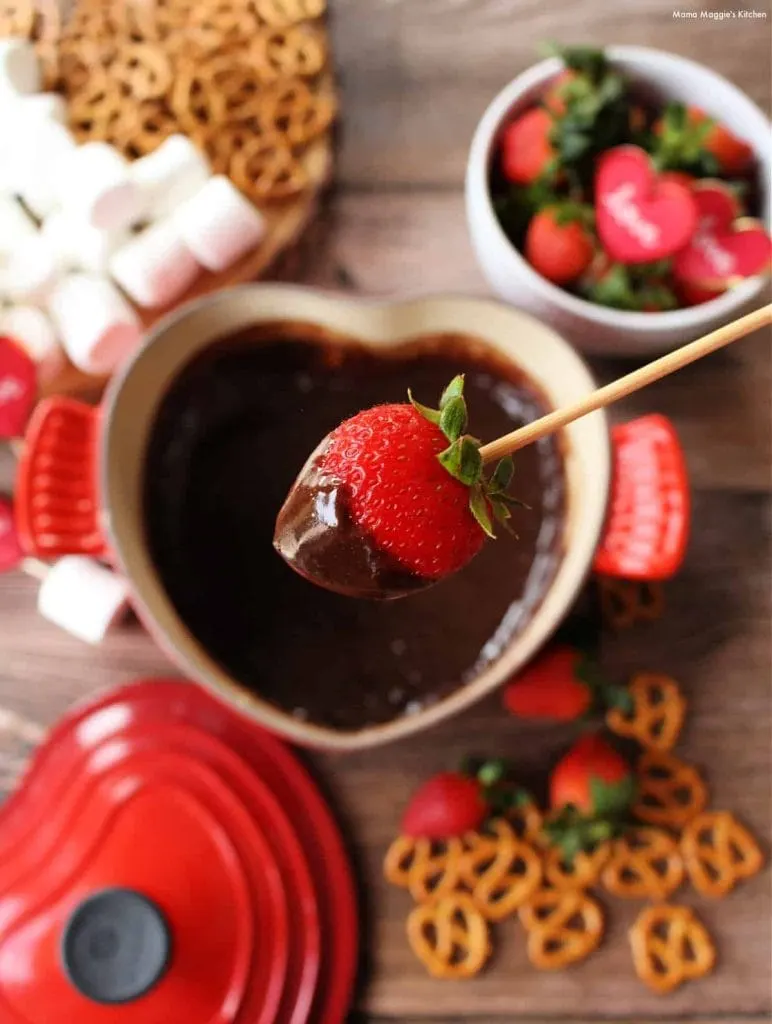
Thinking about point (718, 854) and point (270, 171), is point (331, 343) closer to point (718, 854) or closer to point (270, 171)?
point (270, 171)

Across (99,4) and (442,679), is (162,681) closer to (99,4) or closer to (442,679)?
(442,679)

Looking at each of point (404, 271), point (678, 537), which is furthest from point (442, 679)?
point (404, 271)

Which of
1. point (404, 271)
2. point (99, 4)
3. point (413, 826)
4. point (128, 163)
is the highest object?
point (99, 4)

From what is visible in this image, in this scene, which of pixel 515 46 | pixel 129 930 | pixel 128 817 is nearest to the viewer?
pixel 129 930

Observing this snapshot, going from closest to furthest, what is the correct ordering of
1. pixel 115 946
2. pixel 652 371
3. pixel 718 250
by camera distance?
pixel 652 371
pixel 115 946
pixel 718 250

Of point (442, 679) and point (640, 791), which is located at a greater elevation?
point (442, 679)

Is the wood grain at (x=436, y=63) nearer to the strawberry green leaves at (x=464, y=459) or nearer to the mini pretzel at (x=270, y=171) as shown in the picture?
the mini pretzel at (x=270, y=171)

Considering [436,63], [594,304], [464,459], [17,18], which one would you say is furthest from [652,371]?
[17,18]
